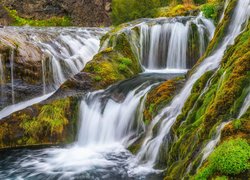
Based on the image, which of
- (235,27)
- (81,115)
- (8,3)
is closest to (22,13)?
(8,3)

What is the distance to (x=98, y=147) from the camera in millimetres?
9820

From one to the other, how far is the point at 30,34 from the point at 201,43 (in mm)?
8049

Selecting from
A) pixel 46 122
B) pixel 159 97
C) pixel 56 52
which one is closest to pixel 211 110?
pixel 159 97

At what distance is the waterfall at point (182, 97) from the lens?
8031 mm

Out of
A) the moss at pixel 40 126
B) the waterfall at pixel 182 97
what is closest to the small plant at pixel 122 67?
the moss at pixel 40 126

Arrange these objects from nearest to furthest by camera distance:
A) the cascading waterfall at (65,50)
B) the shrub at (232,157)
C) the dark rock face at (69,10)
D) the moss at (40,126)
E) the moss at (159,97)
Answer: the shrub at (232,157)
the moss at (159,97)
the moss at (40,126)
the cascading waterfall at (65,50)
the dark rock face at (69,10)

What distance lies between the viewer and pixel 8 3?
129 feet

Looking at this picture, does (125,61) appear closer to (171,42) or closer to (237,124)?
(171,42)

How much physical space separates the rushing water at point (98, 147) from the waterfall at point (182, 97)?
1.79 ft

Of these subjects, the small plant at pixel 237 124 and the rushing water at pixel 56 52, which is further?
the rushing water at pixel 56 52

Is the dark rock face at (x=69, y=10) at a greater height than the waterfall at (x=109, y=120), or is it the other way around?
the dark rock face at (x=69, y=10)

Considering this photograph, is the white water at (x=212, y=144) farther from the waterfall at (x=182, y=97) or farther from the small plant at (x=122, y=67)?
the small plant at (x=122, y=67)

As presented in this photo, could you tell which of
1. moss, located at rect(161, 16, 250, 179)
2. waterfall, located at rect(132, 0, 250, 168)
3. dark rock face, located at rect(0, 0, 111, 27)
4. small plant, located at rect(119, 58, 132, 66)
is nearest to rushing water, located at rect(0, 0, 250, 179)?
waterfall, located at rect(132, 0, 250, 168)

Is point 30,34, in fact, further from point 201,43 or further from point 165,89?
point 165,89
